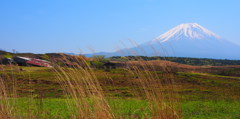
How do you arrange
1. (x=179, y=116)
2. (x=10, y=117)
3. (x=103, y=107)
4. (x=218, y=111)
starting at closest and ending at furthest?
1. (x=103, y=107)
2. (x=179, y=116)
3. (x=10, y=117)
4. (x=218, y=111)

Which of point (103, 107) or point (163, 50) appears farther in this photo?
point (163, 50)

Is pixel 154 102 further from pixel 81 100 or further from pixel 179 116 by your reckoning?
pixel 81 100

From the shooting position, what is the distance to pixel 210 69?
43.8m

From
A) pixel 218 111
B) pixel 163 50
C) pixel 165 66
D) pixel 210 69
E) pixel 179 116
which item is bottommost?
pixel 210 69

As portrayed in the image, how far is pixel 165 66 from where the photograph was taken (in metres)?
4.11

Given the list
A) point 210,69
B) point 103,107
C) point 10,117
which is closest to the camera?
point 103,107

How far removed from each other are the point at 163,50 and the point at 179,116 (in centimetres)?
94

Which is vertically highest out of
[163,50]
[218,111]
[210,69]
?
[163,50]

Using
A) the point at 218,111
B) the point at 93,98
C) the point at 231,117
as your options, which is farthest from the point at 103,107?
the point at 218,111

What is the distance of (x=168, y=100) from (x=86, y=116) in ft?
3.81

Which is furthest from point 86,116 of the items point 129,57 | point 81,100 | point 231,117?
point 231,117

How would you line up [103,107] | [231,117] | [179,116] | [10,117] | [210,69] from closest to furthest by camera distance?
[103,107] → [179,116] → [10,117] → [231,117] → [210,69]

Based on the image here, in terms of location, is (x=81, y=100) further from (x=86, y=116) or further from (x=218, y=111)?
(x=218, y=111)

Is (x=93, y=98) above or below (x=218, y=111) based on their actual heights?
above
